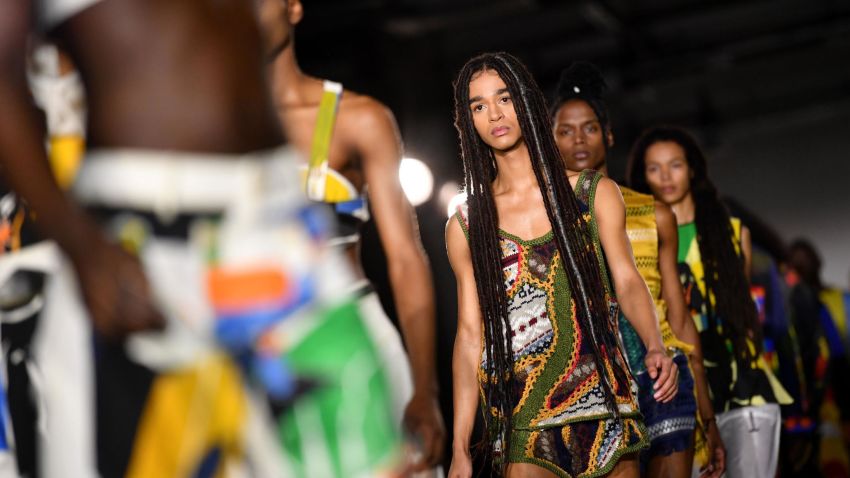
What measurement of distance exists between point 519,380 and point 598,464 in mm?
274

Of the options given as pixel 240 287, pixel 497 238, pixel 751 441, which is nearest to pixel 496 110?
pixel 497 238

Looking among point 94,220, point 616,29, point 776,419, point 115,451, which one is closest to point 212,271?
point 94,220

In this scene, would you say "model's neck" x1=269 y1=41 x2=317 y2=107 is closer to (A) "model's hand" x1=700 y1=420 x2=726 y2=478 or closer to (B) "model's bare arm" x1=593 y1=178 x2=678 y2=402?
(B) "model's bare arm" x1=593 y1=178 x2=678 y2=402

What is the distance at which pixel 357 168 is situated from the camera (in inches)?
109

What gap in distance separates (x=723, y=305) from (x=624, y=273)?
1546 mm

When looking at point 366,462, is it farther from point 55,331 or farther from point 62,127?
point 62,127

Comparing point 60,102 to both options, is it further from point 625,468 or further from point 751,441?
point 751,441

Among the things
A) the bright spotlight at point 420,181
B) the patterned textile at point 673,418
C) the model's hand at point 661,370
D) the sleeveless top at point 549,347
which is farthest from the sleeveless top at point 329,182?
the bright spotlight at point 420,181

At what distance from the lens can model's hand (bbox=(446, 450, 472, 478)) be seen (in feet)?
9.18

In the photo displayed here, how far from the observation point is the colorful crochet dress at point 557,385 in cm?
283

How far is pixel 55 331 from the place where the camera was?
5.46 feet

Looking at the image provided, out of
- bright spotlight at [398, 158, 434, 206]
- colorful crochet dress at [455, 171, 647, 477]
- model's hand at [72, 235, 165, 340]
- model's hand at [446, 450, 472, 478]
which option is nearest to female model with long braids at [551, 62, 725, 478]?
colorful crochet dress at [455, 171, 647, 477]

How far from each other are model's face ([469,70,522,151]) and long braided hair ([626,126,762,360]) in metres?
1.66

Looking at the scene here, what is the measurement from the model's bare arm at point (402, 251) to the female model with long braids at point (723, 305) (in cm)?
188
